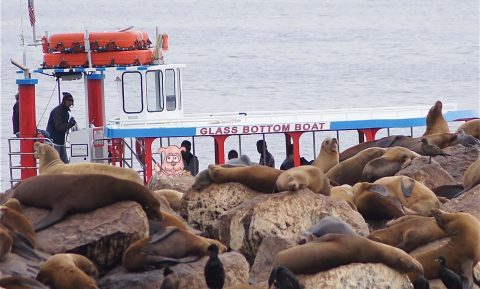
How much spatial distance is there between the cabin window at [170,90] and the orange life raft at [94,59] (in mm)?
608

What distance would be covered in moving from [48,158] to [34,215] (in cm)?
297

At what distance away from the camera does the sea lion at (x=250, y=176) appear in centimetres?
1111

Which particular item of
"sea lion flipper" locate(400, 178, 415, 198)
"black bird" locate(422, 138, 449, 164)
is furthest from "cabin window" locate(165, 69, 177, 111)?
"sea lion flipper" locate(400, 178, 415, 198)

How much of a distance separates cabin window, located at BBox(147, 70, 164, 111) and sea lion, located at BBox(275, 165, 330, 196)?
10284mm

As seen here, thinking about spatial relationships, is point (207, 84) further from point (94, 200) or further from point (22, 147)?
point (94, 200)

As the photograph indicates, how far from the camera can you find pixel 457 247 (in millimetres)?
9539

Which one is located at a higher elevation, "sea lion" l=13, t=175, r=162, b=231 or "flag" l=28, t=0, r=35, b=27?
"flag" l=28, t=0, r=35, b=27

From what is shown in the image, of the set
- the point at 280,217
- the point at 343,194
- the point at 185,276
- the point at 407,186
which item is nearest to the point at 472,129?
the point at 407,186

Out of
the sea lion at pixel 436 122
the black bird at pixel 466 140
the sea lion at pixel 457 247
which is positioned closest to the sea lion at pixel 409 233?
the sea lion at pixel 457 247

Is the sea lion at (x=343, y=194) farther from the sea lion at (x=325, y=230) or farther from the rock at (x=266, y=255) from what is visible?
the rock at (x=266, y=255)

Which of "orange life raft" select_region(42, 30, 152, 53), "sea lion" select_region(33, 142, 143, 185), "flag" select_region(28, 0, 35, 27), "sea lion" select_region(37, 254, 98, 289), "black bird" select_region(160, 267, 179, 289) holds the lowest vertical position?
"black bird" select_region(160, 267, 179, 289)

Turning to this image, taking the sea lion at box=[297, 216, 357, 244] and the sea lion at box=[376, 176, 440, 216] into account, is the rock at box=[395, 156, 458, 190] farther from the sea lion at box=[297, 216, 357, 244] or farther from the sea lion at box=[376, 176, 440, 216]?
the sea lion at box=[297, 216, 357, 244]

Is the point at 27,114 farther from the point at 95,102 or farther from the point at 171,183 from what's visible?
the point at 171,183

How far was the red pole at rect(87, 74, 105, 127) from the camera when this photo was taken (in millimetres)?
21203
